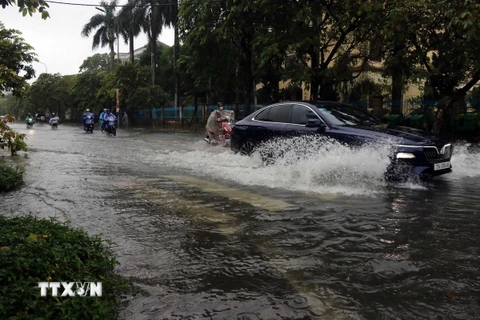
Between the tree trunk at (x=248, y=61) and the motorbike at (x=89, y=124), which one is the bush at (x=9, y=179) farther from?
the motorbike at (x=89, y=124)

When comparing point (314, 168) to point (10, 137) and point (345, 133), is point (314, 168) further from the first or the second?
point (10, 137)

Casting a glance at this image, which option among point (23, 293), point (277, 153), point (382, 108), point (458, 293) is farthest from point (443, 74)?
point (23, 293)

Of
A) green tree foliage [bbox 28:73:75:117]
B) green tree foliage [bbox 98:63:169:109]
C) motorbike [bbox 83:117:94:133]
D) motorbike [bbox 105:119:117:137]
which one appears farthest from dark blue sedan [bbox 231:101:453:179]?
green tree foliage [bbox 28:73:75:117]

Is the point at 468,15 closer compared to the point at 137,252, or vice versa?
the point at 137,252

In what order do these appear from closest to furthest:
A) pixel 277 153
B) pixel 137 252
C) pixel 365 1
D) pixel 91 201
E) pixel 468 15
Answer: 1. pixel 137 252
2. pixel 91 201
3. pixel 277 153
4. pixel 468 15
5. pixel 365 1

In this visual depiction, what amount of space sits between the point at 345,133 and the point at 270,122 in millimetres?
1945

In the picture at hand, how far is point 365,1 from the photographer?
15016mm

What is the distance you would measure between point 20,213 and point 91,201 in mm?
1015

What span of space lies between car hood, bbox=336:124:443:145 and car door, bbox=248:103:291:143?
1.37 meters

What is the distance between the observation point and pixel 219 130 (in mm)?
15133

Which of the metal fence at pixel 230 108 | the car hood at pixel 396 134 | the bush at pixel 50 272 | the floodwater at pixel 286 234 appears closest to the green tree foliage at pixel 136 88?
the metal fence at pixel 230 108

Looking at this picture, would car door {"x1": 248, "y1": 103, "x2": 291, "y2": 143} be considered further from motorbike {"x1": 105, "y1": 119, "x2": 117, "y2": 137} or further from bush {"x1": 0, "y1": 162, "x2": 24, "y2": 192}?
motorbike {"x1": 105, "y1": 119, "x2": 117, "y2": 137}

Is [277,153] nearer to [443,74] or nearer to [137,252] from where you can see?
[137,252]

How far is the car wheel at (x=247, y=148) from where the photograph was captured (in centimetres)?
948
